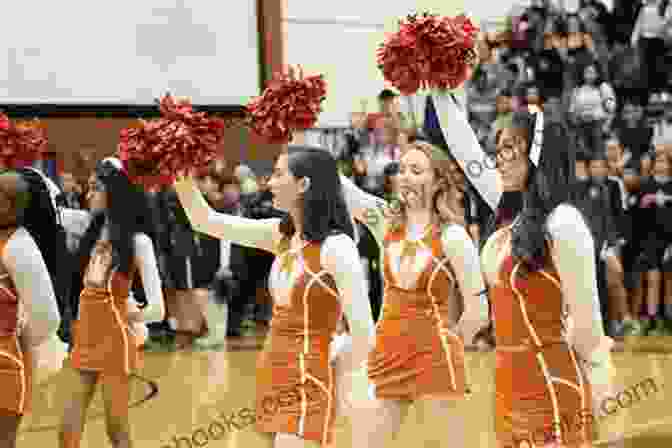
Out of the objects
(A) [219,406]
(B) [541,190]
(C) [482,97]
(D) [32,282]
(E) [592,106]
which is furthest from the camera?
(C) [482,97]

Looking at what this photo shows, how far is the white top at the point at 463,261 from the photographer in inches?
168

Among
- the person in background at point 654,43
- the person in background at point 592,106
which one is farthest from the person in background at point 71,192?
the person in background at point 654,43

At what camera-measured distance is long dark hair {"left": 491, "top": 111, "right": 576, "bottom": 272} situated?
10.6ft

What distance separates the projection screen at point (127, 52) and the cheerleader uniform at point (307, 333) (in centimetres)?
854

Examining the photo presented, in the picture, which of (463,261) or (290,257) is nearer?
(290,257)

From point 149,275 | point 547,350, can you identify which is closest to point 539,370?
point 547,350

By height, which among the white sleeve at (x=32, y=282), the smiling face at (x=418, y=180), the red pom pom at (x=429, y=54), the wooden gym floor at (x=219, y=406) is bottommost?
the wooden gym floor at (x=219, y=406)

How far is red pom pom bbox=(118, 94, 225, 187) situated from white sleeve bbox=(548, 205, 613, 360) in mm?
1197

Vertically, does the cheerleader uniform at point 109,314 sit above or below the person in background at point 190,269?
above

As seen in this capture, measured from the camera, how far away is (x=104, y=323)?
16.4 ft

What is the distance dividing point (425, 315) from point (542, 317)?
42.6 inches

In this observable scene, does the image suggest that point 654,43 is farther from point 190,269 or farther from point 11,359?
point 11,359

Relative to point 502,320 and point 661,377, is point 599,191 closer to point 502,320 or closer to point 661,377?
point 661,377

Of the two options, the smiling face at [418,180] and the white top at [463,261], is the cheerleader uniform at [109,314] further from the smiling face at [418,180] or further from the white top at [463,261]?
the smiling face at [418,180]
